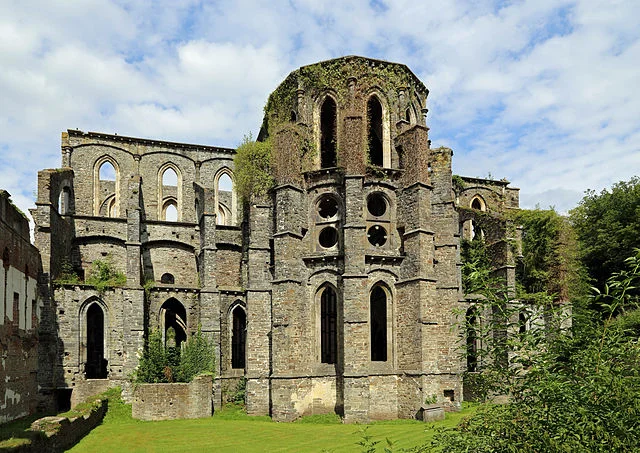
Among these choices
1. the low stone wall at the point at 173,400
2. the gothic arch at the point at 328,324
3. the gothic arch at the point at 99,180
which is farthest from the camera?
the gothic arch at the point at 99,180

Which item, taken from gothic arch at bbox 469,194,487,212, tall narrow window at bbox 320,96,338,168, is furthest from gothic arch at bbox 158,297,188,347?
gothic arch at bbox 469,194,487,212

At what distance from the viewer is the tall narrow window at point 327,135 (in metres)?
25.9

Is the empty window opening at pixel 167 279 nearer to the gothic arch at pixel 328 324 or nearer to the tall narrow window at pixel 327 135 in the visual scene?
the gothic arch at pixel 328 324

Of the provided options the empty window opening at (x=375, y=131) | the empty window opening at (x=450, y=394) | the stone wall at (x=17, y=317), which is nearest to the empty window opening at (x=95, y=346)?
the stone wall at (x=17, y=317)

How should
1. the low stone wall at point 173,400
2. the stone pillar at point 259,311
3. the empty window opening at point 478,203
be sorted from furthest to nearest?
1. the empty window opening at point 478,203
2. the stone pillar at point 259,311
3. the low stone wall at point 173,400

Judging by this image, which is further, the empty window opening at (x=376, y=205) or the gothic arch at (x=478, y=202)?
the gothic arch at (x=478, y=202)

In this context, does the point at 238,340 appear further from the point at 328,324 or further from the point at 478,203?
the point at 478,203

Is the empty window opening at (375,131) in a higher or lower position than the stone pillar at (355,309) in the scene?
higher

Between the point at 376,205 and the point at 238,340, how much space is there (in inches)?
427

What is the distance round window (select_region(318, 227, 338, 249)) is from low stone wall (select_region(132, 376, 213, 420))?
7.71 m

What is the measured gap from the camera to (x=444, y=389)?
2283 cm

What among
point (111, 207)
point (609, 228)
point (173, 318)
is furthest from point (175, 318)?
point (609, 228)

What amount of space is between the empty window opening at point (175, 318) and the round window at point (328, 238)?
8.73m

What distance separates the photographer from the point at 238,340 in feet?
97.1
